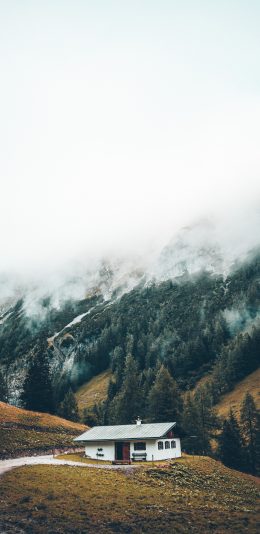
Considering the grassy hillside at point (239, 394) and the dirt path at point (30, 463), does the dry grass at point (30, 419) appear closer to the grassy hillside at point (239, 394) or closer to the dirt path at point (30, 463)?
the dirt path at point (30, 463)

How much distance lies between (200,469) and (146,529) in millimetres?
30450

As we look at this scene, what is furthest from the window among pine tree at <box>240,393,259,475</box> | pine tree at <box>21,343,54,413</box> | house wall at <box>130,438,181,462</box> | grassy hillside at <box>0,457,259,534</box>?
pine tree at <box>21,343,54,413</box>

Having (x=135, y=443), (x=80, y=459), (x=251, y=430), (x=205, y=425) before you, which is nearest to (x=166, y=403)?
(x=205, y=425)

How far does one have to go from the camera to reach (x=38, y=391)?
342 ft

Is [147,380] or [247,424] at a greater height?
[147,380]

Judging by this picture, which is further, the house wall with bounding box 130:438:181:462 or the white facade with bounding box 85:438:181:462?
the white facade with bounding box 85:438:181:462

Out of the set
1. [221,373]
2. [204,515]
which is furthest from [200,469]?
[221,373]

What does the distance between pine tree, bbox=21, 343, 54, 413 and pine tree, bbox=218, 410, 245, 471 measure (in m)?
43.0

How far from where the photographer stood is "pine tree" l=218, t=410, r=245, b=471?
80.6m

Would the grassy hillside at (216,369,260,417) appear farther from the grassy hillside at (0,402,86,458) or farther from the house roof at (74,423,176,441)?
the house roof at (74,423,176,441)

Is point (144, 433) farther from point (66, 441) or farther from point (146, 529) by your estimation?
point (146, 529)

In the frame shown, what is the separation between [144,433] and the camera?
226 ft

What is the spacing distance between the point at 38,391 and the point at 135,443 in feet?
139

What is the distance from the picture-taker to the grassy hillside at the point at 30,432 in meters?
69.5
